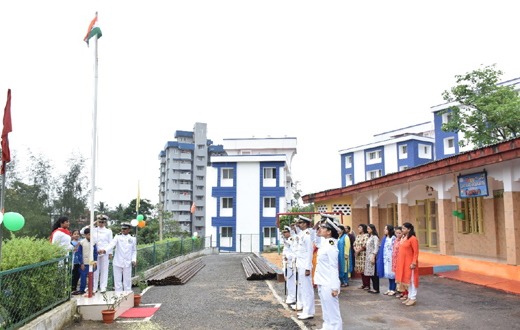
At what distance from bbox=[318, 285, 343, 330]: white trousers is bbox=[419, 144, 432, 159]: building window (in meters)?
38.6

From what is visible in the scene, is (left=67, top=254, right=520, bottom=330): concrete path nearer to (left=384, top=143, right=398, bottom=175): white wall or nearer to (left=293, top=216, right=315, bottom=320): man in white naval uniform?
(left=293, top=216, right=315, bottom=320): man in white naval uniform

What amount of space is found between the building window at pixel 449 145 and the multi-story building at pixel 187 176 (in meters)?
40.0

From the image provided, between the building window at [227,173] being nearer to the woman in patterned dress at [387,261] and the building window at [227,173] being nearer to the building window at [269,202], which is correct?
the building window at [269,202]

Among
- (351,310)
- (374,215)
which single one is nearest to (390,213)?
(374,215)

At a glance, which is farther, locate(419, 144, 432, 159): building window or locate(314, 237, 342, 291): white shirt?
locate(419, 144, 432, 159): building window

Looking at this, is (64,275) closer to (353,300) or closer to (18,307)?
(18,307)

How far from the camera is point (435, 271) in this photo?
1257cm

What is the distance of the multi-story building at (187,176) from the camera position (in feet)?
219

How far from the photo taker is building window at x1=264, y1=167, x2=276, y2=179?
3772 cm

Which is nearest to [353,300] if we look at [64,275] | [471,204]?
[64,275]

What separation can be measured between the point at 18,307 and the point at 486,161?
1062 cm

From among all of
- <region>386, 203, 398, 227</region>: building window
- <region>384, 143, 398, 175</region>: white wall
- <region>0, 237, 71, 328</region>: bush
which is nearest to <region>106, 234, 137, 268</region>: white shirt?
<region>0, 237, 71, 328</region>: bush

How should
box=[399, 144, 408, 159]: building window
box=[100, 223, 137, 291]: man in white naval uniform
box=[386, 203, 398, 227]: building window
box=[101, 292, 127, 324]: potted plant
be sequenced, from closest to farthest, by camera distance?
1. box=[101, 292, 127, 324]: potted plant
2. box=[100, 223, 137, 291]: man in white naval uniform
3. box=[386, 203, 398, 227]: building window
4. box=[399, 144, 408, 159]: building window

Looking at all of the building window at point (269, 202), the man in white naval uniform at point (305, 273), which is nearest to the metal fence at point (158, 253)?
the man in white naval uniform at point (305, 273)
